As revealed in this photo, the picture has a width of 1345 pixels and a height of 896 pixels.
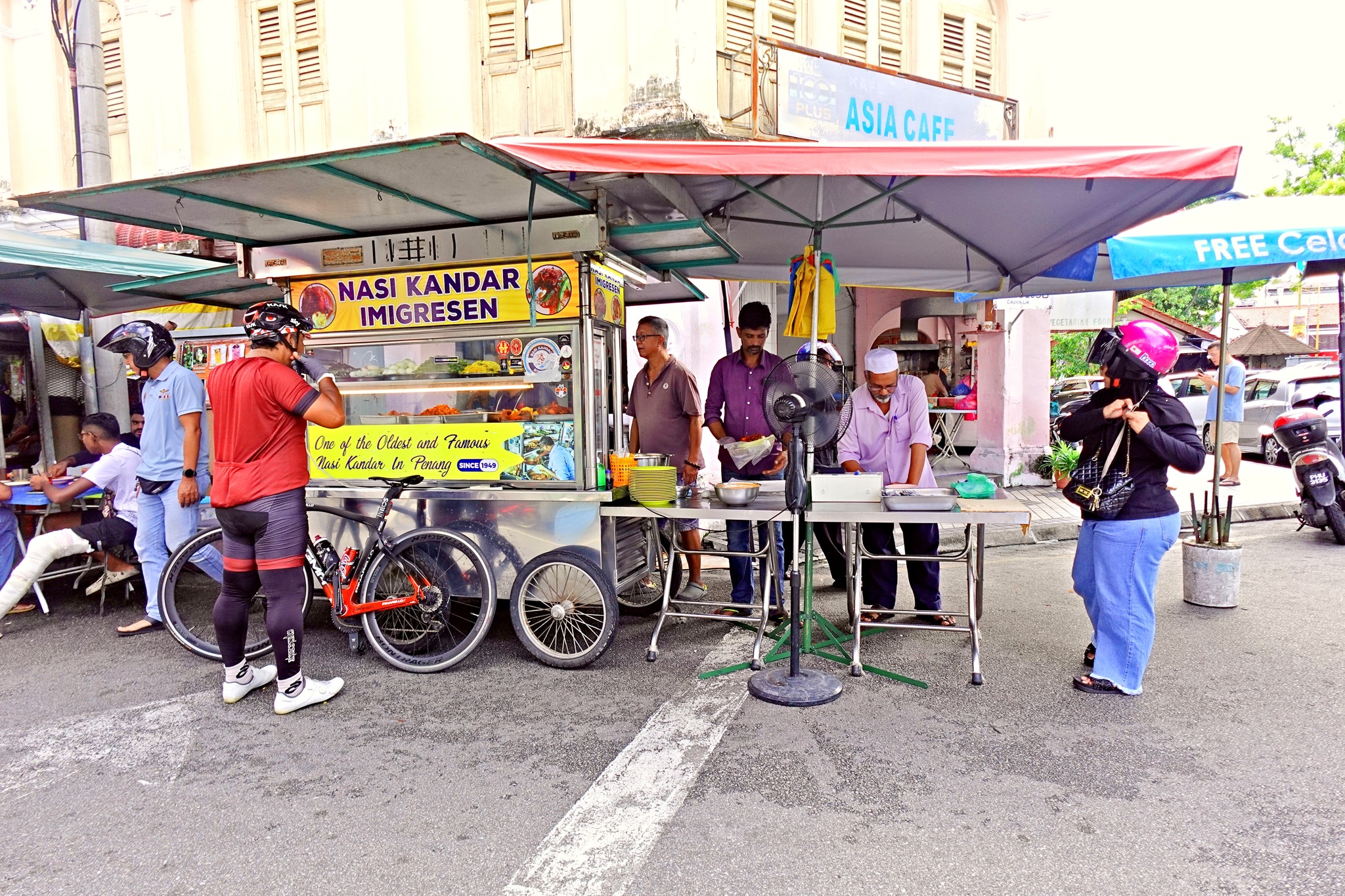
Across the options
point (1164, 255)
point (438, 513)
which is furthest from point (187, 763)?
point (1164, 255)

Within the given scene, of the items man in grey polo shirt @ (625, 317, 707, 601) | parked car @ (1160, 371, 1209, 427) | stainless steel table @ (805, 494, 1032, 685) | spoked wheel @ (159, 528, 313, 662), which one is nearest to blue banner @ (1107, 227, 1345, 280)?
stainless steel table @ (805, 494, 1032, 685)

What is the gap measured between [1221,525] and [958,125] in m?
6.63

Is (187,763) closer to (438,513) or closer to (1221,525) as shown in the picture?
(438,513)

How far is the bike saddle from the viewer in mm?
4668

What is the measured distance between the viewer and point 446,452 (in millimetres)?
4809

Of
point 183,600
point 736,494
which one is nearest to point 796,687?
point 736,494

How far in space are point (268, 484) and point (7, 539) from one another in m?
3.52

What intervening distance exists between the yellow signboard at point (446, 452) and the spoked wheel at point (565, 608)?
565 mm

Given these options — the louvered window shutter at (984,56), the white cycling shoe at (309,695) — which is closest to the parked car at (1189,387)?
the louvered window shutter at (984,56)

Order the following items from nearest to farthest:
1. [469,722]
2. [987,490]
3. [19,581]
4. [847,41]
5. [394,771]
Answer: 1. [394,771]
2. [469,722]
3. [987,490]
4. [19,581]
5. [847,41]

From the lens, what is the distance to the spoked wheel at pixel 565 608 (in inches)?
168

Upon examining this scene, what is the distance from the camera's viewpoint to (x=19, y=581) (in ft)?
16.8

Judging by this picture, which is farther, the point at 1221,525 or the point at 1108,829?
the point at 1221,525

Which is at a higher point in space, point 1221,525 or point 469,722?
point 1221,525
